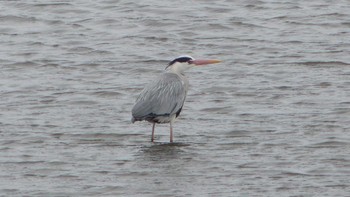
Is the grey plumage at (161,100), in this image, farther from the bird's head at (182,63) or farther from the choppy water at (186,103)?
the choppy water at (186,103)

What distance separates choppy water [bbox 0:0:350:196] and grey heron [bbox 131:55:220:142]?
0.91ft

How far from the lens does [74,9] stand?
72.8 feet

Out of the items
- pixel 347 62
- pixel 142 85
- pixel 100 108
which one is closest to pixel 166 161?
pixel 100 108

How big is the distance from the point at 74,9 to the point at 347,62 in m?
6.88

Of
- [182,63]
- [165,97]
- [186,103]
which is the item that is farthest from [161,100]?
[186,103]

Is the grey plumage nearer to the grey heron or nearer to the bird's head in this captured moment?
the grey heron

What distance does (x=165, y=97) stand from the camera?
13.4m

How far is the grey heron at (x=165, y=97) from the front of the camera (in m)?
13.1

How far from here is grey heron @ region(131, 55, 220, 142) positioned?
13108 mm

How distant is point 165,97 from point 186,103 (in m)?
1.56

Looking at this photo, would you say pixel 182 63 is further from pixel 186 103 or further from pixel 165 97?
pixel 186 103

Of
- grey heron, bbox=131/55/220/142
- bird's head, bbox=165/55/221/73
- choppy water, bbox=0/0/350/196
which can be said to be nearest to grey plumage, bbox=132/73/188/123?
grey heron, bbox=131/55/220/142

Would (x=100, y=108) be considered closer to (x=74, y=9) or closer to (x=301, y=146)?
(x=301, y=146)

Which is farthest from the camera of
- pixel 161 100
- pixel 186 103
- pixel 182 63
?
pixel 186 103
